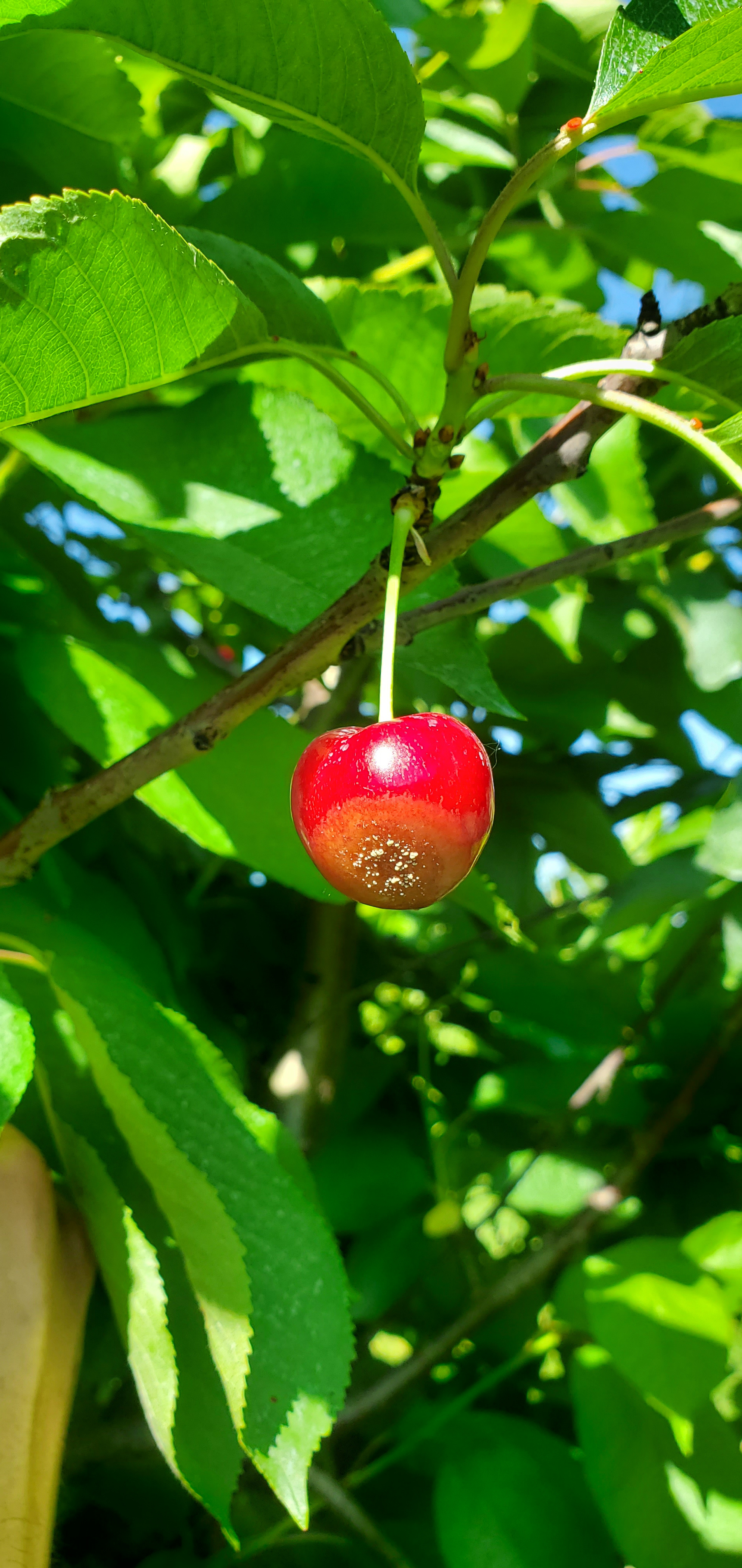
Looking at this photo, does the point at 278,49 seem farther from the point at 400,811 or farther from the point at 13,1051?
the point at 13,1051

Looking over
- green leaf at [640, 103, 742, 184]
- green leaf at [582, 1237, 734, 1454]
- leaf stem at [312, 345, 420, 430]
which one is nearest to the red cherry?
leaf stem at [312, 345, 420, 430]

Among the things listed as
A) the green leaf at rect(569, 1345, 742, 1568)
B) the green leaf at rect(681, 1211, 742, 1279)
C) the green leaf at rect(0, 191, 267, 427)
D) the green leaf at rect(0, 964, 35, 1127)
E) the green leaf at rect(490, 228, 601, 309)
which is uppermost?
the green leaf at rect(490, 228, 601, 309)

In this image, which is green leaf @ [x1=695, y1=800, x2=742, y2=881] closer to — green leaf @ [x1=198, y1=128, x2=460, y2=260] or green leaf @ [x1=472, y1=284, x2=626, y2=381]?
green leaf @ [x1=472, y1=284, x2=626, y2=381]

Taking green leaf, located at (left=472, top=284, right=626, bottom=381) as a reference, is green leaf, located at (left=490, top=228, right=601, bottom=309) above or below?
above

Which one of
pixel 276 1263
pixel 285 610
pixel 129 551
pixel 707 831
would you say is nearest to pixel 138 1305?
pixel 276 1263

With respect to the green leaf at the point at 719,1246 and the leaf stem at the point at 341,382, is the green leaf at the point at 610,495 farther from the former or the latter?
the green leaf at the point at 719,1246

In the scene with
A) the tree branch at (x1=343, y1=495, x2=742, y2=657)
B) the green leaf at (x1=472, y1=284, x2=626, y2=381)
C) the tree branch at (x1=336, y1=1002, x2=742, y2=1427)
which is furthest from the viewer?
the tree branch at (x1=336, y1=1002, x2=742, y2=1427)
